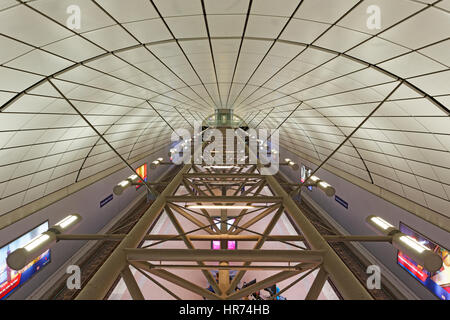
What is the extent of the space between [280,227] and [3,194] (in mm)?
18429

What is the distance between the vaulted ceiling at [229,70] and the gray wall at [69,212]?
0.94m

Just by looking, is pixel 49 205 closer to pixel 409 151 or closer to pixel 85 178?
pixel 85 178

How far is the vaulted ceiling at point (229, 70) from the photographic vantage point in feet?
11.2

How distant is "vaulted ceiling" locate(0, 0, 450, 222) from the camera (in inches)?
135

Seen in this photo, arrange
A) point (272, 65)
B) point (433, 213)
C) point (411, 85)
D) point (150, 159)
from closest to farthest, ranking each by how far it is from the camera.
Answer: point (411, 85)
point (272, 65)
point (433, 213)
point (150, 159)

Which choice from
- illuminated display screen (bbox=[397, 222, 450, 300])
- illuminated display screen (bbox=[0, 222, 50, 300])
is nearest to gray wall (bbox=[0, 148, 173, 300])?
illuminated display screen (bbox=[0, 222, 50, 300])

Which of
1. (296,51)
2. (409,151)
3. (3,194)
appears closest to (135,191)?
(3,194)

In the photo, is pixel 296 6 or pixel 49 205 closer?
pixel 296 6

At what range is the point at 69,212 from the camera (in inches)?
415

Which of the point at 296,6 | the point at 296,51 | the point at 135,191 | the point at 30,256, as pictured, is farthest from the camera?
the point at 135,191

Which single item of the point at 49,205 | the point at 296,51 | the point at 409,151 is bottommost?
the point at 49,205

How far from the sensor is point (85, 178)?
11.9 meters

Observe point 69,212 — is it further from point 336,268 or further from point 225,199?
point 336,268

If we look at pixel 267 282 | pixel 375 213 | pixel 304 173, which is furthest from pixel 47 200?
pixel 304 173
